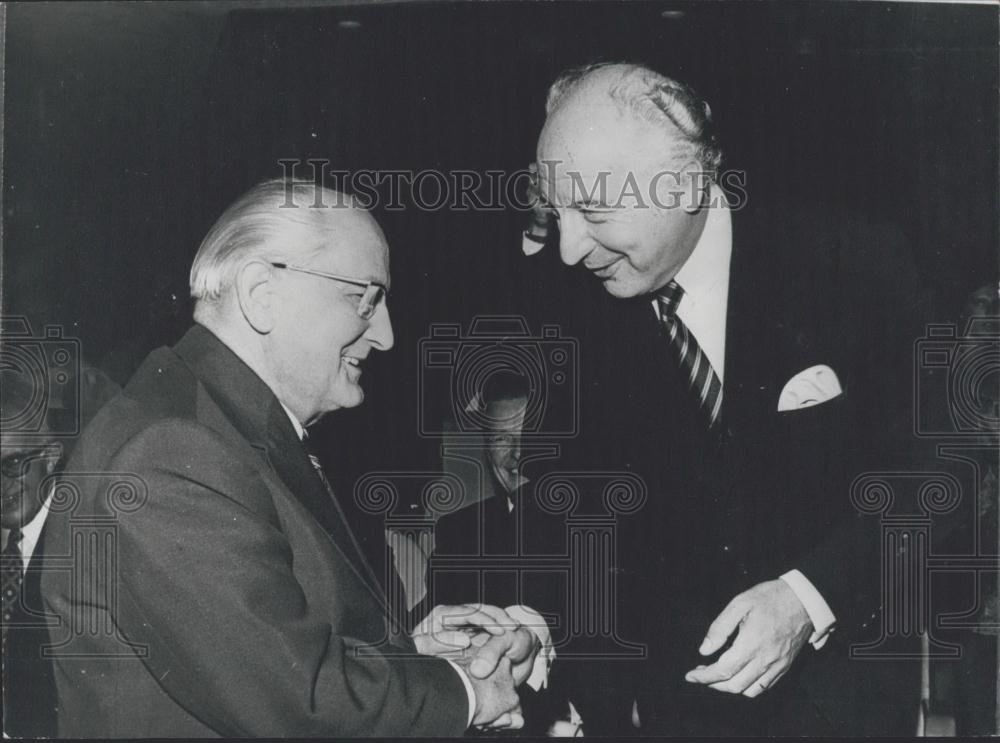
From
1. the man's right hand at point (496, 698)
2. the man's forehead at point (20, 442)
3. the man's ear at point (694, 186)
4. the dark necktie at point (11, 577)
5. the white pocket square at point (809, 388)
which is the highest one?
the man's ear at point (694, 186)

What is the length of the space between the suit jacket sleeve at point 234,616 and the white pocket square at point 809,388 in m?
1.08

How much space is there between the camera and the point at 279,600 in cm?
218

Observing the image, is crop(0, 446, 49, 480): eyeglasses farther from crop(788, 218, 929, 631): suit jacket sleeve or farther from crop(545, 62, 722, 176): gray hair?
crop(788, 218, 929, 631): suit jacket sleeve

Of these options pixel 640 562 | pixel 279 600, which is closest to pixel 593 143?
pixel 640 562

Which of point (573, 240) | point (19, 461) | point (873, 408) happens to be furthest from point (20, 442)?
point (873, 408)

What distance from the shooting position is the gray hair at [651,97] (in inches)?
96.9

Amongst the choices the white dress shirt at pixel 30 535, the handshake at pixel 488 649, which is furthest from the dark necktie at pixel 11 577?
the handshake at pixel 488 649

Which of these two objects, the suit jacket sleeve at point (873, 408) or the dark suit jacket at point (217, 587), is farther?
the suit jacket sleeve at point (873, 408)

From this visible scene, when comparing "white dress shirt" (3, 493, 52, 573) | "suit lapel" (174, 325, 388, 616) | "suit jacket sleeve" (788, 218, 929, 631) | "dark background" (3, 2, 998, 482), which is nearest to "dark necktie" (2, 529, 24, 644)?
"white dress shirt" (3, 493, 52, 573)

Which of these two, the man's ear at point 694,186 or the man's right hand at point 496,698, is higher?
the man's ear at point 694,186

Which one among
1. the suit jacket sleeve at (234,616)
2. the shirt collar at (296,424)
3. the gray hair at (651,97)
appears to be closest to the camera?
the suit jacket sleeve at (234,616)

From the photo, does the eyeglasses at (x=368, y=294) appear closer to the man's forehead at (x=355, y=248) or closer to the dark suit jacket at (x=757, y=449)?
the man's forehead at (x=355, y=248)

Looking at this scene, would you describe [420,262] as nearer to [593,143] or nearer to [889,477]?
[593,143]

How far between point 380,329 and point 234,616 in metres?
0.74
